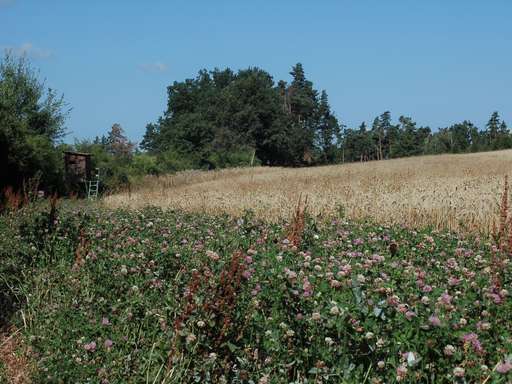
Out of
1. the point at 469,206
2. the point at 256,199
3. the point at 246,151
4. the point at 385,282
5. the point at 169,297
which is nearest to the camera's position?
the point at 385,282

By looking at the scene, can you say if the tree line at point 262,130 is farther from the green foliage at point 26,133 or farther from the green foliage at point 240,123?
the green foliage at point 26,133

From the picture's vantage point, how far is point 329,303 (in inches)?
144

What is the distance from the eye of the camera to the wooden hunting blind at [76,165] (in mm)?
28328

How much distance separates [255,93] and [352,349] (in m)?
69.9

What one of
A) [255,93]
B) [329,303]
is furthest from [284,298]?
[255,93]

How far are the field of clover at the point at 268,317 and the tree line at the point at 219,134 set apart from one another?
650 inches

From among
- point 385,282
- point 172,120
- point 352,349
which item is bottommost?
point 352,349

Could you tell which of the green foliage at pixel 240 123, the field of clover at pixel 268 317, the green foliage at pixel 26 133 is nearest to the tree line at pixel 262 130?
the green foliage at pixel 240 123

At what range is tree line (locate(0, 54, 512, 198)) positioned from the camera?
25.7m

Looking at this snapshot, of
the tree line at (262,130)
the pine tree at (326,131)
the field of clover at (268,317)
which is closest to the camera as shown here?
the field of clover at (268,317)

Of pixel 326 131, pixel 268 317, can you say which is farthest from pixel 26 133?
pixel 326 131

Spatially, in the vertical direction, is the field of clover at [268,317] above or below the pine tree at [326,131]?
below

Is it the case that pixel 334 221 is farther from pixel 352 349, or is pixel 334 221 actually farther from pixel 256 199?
pixel 256 199

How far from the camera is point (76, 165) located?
28703 mm
